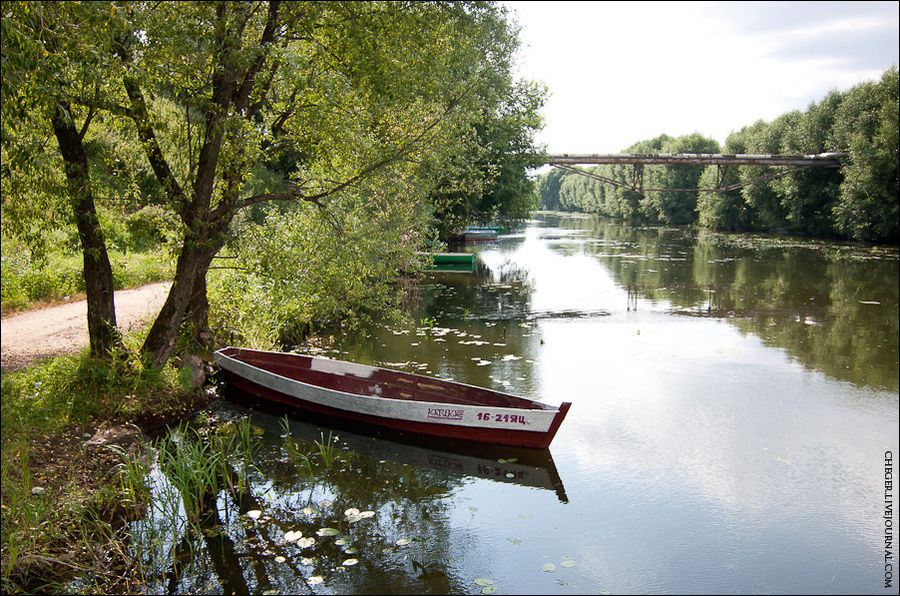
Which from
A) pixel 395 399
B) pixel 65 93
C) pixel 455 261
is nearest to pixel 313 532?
pixel 395 399

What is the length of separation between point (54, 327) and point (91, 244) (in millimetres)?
3766

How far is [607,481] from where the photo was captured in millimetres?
8344

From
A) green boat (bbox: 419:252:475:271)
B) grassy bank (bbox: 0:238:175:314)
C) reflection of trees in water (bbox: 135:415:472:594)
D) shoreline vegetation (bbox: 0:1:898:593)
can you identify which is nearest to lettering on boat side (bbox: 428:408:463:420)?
reflection of trees in water (bbox: 135:415:472:594)

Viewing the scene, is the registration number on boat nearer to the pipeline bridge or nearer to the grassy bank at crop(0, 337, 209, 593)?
the grassy bank at crop(0, 337, 209, 593)

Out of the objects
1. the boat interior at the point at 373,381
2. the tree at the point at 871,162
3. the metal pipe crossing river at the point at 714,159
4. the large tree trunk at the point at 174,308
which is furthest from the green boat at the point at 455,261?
the tree at the point at 871,162

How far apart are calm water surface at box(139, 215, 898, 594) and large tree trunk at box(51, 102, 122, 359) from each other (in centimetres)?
229

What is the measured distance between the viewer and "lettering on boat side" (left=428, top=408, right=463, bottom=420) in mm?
9203

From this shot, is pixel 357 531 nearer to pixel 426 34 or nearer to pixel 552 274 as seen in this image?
pixel 426 34

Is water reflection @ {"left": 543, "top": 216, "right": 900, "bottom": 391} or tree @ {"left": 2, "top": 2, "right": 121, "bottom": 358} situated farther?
water reflection @ {"left": 543, "top": 216, "right": 900, "bottom": 391}

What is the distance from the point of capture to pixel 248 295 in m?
14.4

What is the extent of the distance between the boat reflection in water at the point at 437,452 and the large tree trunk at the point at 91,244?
2580 mm

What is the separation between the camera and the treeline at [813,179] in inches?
1441

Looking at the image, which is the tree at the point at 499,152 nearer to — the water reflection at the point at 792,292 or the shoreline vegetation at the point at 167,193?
the water reflection at the point at 792,292

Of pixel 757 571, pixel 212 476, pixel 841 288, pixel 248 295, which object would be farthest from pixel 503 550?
pixel 841 288
